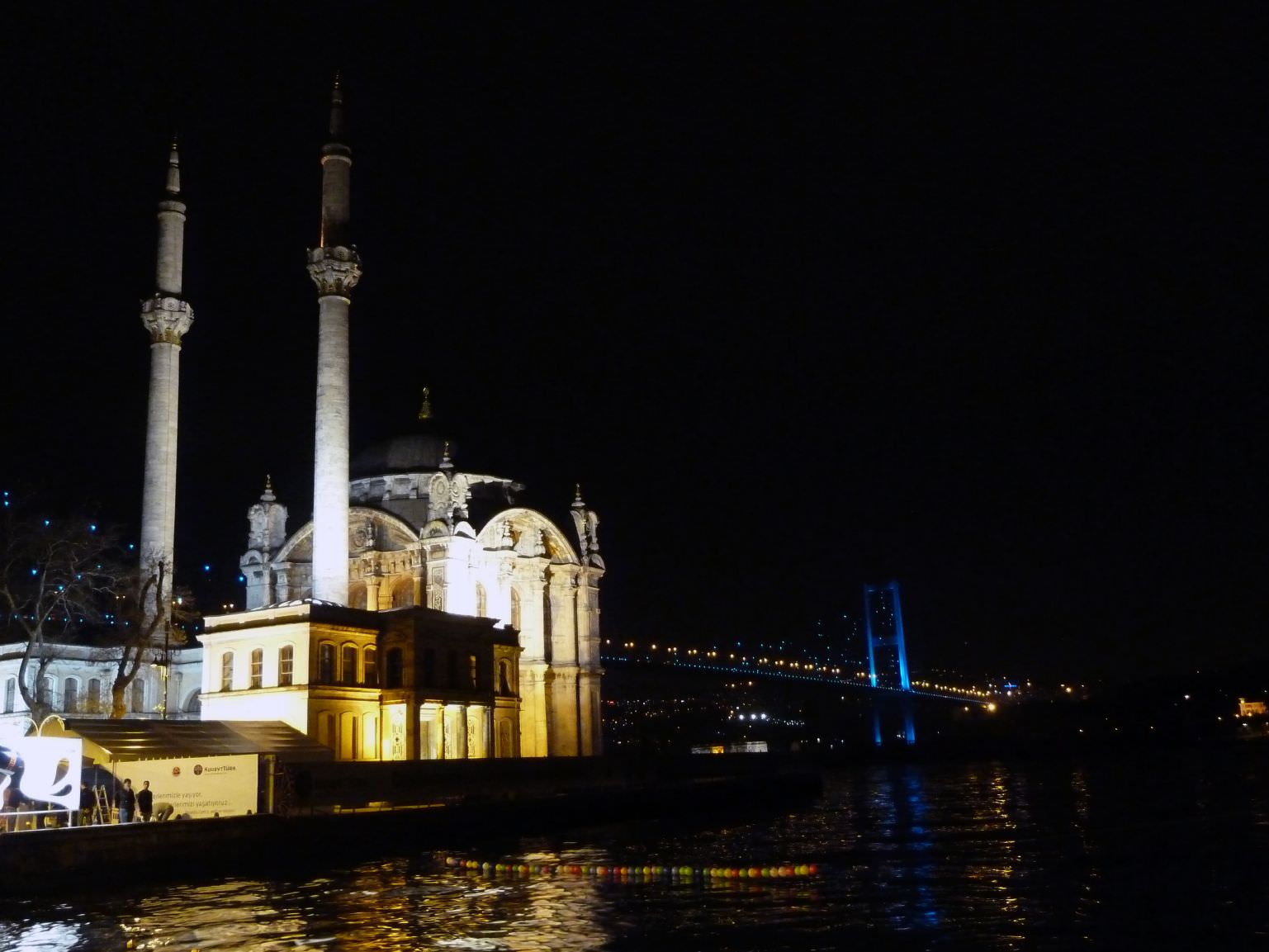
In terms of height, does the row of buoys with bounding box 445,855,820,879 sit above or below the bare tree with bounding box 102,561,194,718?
below

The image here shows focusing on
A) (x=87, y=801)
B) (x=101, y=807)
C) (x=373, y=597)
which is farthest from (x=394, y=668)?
(x=101, y=807)

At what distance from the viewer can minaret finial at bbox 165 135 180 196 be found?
53156mm

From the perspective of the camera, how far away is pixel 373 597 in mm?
52281

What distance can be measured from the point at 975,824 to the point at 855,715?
3259 inches

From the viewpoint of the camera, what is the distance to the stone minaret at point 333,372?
44656 millimetres

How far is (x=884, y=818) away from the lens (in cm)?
3719

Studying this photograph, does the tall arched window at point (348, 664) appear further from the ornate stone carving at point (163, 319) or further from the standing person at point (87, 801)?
the ornate stone carving at point (163, 319)

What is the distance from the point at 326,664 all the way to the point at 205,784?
15.3 meters

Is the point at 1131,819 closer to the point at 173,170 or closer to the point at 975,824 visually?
the point at 975,824

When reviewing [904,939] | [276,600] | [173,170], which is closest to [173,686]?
[276,600]

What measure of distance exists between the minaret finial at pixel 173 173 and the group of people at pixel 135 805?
3313 centimetres

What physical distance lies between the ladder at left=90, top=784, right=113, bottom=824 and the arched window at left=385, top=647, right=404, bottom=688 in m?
17.0

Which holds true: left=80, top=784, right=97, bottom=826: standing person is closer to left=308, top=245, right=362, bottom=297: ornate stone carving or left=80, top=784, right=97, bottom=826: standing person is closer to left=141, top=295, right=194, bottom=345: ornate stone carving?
left=308, top=245, right=362, bottom=297: ornate stone carving

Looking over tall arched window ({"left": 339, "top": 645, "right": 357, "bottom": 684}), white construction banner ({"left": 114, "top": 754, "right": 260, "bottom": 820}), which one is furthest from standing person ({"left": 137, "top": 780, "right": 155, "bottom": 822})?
tall arched window ({"left": 339, "top": 645, "right": 357, "bottom": 684})
